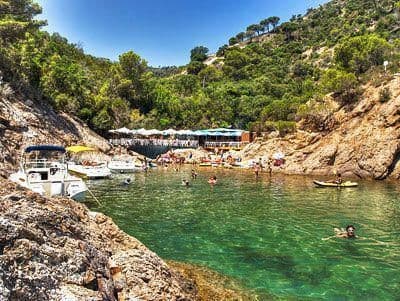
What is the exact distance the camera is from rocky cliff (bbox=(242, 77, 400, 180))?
43.5m

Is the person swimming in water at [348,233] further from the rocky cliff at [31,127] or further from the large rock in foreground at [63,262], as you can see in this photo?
the rocky cliff at [31,127]

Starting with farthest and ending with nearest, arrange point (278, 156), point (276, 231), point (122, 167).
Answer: point (278, 156) < point (122, 167) < point (276, 231)

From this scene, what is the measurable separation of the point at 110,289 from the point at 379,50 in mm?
60634

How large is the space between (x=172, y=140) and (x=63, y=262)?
6408 centimetres

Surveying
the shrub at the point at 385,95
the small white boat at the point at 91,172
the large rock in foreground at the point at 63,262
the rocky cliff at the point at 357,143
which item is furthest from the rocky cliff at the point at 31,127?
the shrub at the point at 385,95

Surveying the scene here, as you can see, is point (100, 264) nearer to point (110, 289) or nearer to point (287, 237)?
point (110, 289)

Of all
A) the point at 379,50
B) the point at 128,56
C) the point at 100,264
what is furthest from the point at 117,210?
the point at 128,56

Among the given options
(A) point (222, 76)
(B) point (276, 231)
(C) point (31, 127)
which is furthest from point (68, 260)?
(A) point (222, 76)

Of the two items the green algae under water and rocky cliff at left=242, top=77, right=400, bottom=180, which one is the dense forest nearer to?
rocky cliff at left=242, top=77, right=400, bottom=180

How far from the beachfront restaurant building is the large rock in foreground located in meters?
57.2

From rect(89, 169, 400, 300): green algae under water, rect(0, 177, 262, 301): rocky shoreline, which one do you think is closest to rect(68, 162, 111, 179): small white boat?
rect(89, 169, 400, 300): green algae under water

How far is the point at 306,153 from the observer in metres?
50.9

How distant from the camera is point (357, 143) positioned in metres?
46.2

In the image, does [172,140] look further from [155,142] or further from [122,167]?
[122,167]
